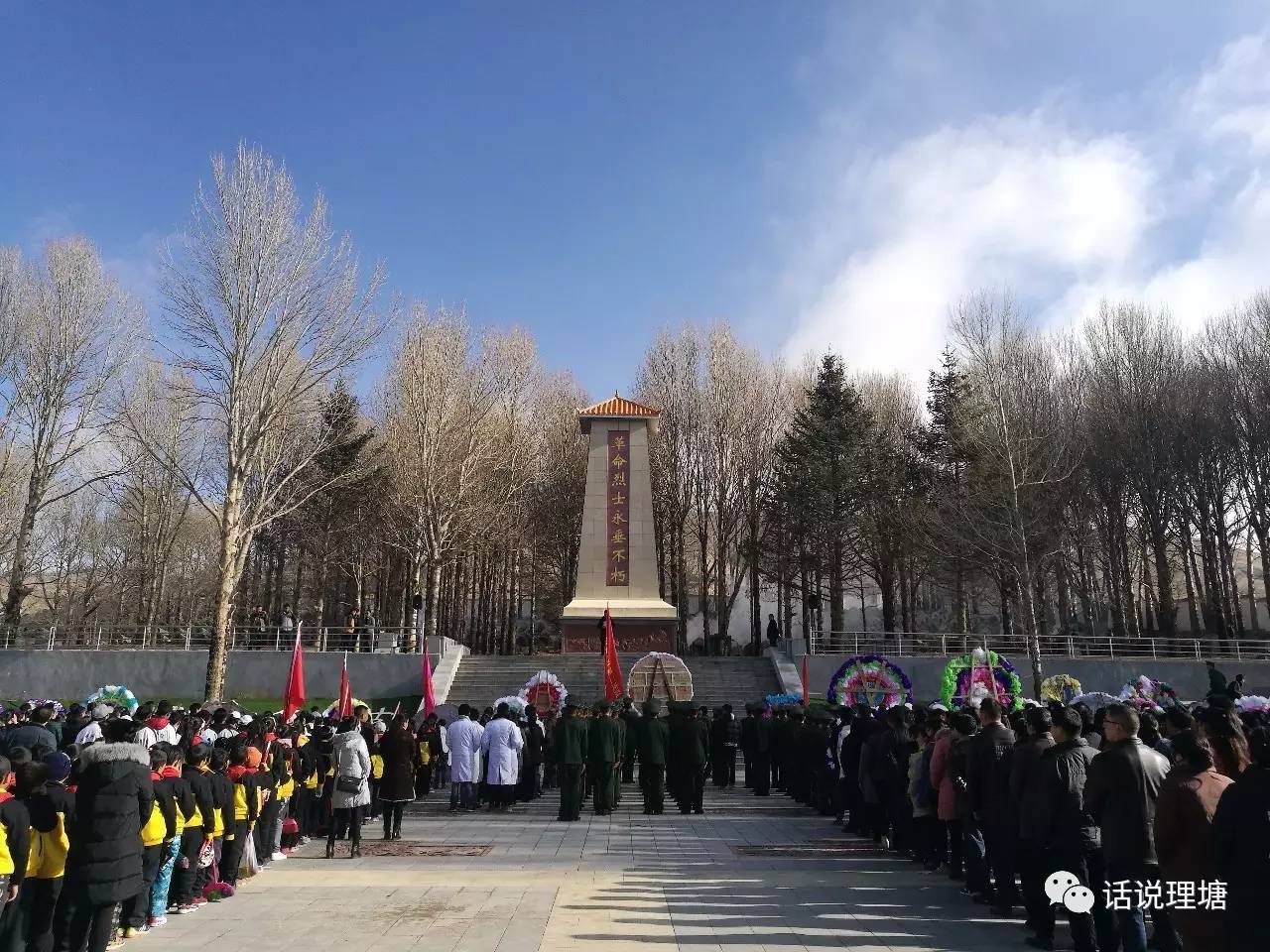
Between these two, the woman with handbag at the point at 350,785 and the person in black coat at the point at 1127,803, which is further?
the woman with handbag at the point at 350,785

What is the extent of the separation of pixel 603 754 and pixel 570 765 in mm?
543

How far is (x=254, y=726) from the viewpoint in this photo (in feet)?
29.3

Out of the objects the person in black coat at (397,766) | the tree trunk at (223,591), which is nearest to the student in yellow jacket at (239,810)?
the person in black coat at (397,766)

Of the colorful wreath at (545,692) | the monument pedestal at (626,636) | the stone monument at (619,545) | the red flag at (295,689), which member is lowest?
the colorful wreath at (545,692)

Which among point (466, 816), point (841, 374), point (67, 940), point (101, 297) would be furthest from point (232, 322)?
point (841, 374)

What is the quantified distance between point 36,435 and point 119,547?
15.6 meters

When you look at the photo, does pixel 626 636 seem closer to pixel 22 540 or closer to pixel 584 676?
pixel 584 676

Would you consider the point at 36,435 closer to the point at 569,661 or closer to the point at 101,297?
the point at 101,297

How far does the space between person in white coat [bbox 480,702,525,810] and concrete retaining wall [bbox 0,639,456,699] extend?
41.0 ft

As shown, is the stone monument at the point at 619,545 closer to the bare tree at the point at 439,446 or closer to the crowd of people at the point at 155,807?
the bare tree at the point at 439,446

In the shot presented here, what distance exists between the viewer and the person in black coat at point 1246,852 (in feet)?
11.8

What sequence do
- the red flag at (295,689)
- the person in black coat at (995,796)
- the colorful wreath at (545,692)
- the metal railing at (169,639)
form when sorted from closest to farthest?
1. the person in black coat at (995,796)
2. the red flag at (295,689)
3. the colorful wreath at (545,692)
4. the metal railing at (169,639)

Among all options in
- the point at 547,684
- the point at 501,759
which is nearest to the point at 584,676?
the point at 547,684

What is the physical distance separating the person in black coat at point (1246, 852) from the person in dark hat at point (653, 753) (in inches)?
400
